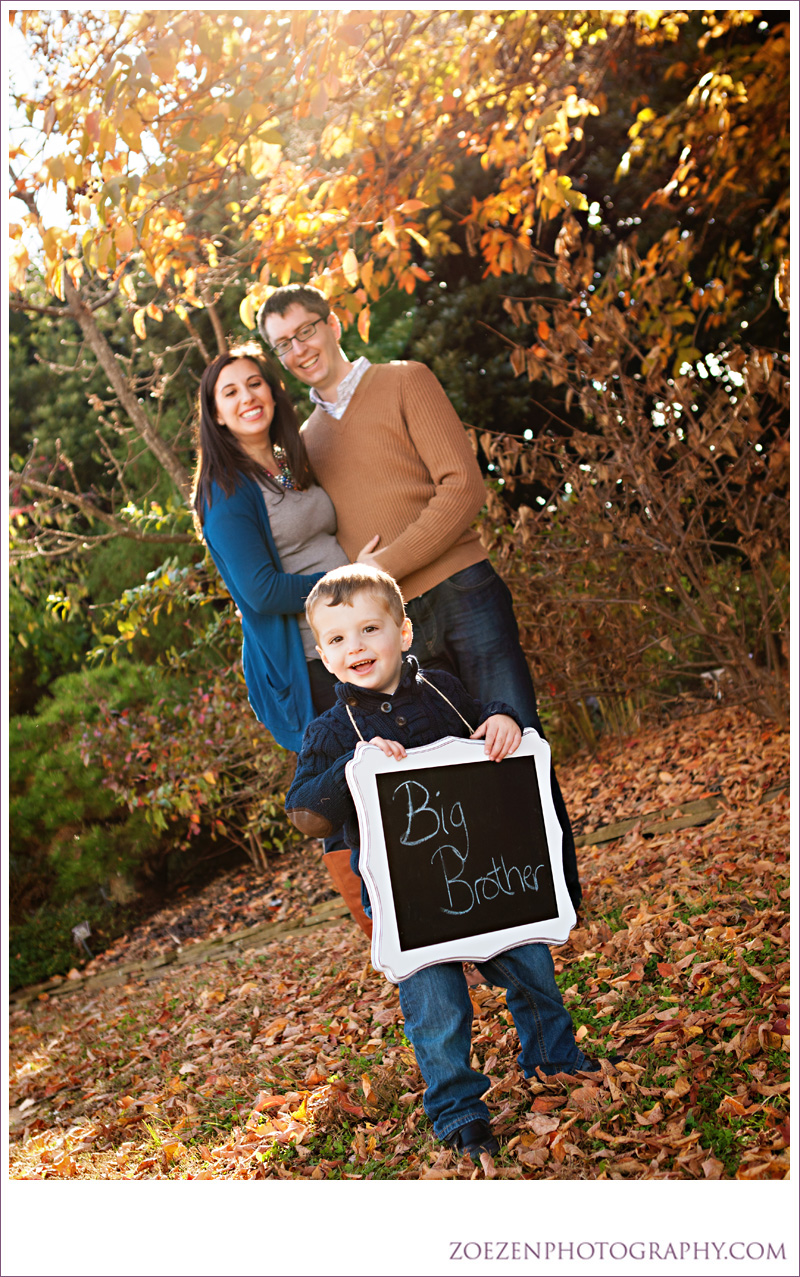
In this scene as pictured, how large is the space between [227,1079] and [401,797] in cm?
128

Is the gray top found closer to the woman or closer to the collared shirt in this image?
the woman

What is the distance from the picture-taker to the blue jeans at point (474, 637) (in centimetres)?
247

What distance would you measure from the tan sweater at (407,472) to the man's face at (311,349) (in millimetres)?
82

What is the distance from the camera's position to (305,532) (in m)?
2.48

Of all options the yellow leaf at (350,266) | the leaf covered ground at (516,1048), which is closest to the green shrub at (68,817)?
the leaf covered ground at (516,1048)

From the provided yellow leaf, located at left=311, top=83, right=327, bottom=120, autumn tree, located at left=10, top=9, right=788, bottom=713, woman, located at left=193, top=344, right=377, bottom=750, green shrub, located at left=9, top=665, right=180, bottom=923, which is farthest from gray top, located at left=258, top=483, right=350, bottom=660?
green shrub, located at left=9, top=665, right=180, bottom=923

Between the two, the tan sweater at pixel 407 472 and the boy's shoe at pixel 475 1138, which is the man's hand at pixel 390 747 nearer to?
the tan sweater at pixel 407 472

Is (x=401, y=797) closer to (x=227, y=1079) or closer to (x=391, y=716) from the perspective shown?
(x=391, y=716)

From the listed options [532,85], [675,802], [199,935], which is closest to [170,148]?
[532,85]

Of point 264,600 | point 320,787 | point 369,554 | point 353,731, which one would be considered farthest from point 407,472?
point 320,787

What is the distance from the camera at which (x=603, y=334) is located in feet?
12.0

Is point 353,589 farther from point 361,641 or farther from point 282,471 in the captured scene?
point 282,471

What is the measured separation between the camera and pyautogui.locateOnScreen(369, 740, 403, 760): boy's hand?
2080mm

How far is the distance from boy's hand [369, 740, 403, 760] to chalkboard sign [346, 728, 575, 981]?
0.01 metres
